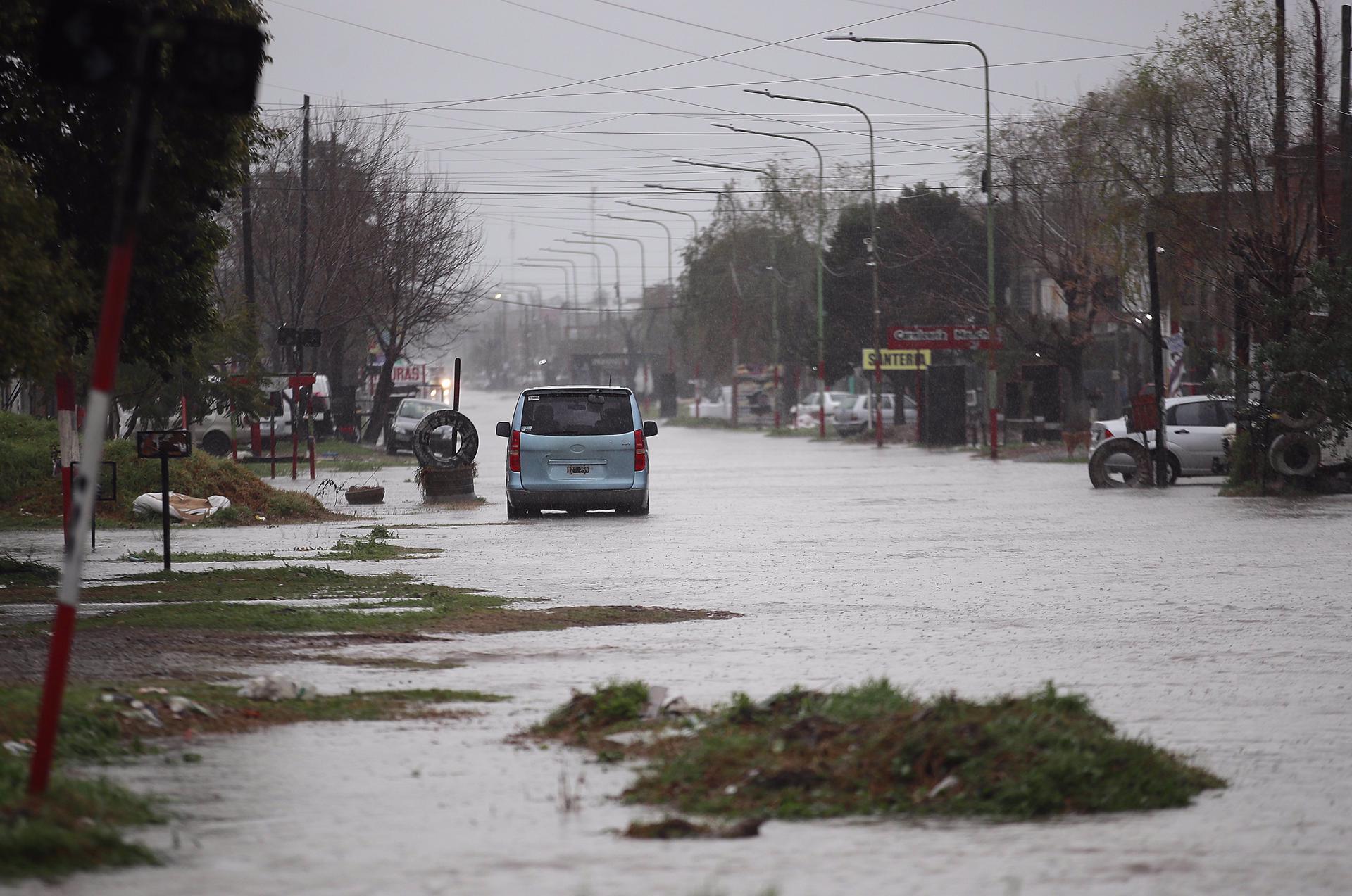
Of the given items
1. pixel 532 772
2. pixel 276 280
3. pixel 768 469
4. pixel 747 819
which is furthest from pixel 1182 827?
pixel 276 280

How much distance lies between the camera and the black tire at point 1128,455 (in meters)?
30.1

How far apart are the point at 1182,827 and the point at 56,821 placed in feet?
12.1

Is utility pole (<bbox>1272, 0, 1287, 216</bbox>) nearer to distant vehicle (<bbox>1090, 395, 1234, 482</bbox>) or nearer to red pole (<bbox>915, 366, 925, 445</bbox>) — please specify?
distant vehicle (<bbox>1090, 395, 1234, 482</bbox>)

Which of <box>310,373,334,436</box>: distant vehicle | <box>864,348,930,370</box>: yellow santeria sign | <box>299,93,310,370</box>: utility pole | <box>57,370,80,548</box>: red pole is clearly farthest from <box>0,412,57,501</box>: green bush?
<box>864,348,930,370</box>: yellow santeria sign

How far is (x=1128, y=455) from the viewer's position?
30.8 metres

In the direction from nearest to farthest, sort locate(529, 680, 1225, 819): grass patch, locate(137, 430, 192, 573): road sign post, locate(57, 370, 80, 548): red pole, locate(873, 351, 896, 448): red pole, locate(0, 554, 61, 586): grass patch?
locate(529, 680, 1225, 819): grass patch → locate(0, 554, 61, 586): grass patch → locate(137, 430, 192, 573): road sign post → locate(57, 370, 80, 548): red pole → locate(873, 351, 896, 448): red pole

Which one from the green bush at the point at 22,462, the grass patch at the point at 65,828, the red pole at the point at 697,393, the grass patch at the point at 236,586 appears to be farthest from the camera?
the red pole at the point at 697,393

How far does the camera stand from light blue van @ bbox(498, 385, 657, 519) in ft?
78.2

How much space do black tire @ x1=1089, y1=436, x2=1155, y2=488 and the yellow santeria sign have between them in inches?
1046

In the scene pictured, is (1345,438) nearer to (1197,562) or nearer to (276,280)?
(1197,562)

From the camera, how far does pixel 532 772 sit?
6898 millimetres

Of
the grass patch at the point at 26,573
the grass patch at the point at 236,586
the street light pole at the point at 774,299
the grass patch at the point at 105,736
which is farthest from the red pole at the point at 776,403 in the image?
the grass patch at the point at 105,736

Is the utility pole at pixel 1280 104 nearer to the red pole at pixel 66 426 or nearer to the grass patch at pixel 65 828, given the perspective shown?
the red pole at pixel 66 426

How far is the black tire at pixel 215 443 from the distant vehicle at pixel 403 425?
5.57m
